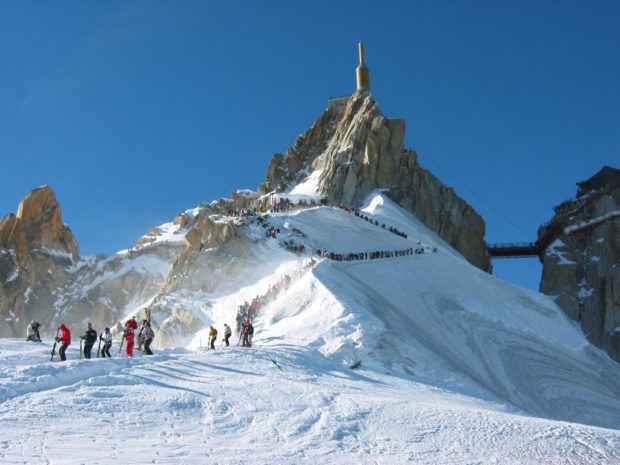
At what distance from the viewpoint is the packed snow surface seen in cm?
1544

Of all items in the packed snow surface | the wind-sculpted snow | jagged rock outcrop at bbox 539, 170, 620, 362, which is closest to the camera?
the packed snow surface

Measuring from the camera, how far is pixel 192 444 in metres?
15.1

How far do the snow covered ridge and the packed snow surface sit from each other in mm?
51

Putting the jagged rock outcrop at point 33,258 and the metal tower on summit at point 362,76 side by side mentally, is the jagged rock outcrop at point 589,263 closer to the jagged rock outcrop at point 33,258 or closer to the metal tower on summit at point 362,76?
the metal tower on summit at point 362,76

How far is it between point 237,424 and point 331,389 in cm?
494

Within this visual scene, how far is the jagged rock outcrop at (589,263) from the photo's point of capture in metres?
79.8

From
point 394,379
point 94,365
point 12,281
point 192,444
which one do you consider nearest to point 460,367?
point 394,379

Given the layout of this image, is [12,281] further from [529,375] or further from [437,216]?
[529,375]

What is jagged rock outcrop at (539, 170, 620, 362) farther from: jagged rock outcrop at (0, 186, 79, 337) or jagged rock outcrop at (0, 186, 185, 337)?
jagged rock outcrop at (0, 186, 79, 337)

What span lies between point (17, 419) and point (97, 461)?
3.00 m

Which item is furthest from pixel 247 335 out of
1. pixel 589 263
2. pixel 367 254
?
pixel 589 263

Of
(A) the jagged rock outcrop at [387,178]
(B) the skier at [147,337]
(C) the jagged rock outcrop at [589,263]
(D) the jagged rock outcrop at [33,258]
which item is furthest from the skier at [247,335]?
(D) the jagged rock outcrop at [33,258]

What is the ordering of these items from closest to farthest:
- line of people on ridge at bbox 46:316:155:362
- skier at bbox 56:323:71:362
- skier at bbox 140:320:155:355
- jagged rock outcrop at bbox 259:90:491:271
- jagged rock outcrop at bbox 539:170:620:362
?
skier at bbox 56:323:71:362
line of people on ridge at bbox 46:316:155:362
skier at bbox 140:320:155:355
jagged rock outcrop at bbox 539:170:620:362
jagged rock outcrop at bbox 259:90:491:271

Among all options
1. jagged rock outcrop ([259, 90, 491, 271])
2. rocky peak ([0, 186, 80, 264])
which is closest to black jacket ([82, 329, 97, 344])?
jagged rock outcrop ([259, 90, 491, 271])
